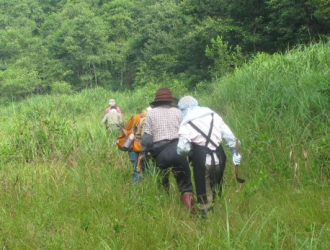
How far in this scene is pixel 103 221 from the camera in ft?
16.8

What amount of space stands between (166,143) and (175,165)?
0.30 metres

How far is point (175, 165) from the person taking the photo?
236 inches

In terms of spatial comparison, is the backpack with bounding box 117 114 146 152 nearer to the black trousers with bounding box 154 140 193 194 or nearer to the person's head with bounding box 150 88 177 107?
the person's head with bounding box 150 88 177 107

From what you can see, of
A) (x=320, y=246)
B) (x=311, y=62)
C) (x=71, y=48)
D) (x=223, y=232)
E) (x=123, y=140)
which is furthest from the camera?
(x=71, y=48)

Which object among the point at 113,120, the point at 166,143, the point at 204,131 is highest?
the point at 204,131

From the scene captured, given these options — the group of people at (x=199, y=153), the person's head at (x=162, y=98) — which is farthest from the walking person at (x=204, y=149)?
the person's head at (x=162, y=98)

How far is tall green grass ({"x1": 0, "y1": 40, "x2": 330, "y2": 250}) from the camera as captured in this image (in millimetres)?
4539

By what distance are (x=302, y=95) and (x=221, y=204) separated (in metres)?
3.51

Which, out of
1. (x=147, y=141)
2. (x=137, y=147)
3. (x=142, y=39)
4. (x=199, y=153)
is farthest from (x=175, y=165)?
(x=142, y=39)

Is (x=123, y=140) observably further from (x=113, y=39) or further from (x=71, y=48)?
(x=113, y=39)


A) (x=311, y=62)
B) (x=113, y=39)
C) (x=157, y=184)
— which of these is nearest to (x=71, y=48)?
(x=113, y=39)

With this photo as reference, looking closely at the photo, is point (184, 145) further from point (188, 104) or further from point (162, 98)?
point (162, 98)

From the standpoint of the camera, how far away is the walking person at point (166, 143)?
5.98m

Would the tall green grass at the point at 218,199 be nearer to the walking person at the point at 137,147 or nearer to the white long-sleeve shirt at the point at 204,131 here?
the walking person at the point at 137,147
